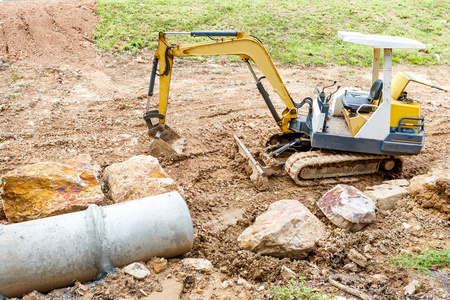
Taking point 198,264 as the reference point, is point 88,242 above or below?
above

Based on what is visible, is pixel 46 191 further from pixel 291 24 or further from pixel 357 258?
pixel 291 24

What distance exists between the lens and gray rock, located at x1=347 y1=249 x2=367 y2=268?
17.6 feet

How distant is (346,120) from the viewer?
7820mm

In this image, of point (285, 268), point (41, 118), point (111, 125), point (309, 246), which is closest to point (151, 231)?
point (285, 268)

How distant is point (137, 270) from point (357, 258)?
9.24 ft

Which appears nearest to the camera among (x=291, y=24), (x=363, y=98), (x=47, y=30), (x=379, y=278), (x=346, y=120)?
(x=379, y=278)

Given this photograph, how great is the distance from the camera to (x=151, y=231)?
5000 millimetres

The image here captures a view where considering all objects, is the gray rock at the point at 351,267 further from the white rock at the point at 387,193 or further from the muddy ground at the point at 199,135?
the white rock at the point at 387,193

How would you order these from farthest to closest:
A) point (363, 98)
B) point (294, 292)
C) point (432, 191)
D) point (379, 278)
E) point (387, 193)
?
point (363, 98) < point (387, 193) < point (432, 191) < point (379, 278) < point (294, 292)

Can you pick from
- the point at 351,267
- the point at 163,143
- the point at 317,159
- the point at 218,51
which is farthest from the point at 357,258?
the point at 163,143

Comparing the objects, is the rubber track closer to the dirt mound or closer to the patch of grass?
the patch of grass

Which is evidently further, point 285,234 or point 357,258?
point 285,234

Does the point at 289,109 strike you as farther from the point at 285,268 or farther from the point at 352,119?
the point at 285,268

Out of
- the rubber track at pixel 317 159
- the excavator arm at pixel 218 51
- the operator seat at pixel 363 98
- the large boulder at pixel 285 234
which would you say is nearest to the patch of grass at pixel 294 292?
the large boulder at pixel 285 234
